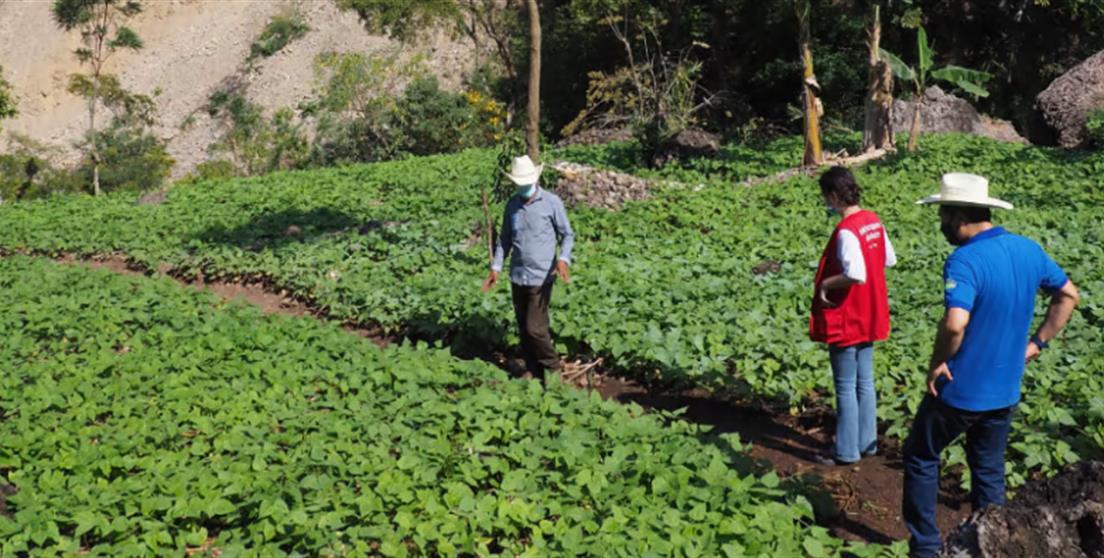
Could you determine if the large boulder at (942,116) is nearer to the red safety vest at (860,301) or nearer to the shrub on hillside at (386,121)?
the shrub on hillside at (386,121)

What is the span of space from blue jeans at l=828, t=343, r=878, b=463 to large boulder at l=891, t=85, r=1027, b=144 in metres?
15.4

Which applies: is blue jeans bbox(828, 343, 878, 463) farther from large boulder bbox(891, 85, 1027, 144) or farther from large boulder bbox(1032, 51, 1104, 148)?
large boulder bbox(891, 85, 1027, 144)

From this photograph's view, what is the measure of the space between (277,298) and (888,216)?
24.6ft

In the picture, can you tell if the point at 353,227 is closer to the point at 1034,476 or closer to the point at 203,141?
the point at 1034,476

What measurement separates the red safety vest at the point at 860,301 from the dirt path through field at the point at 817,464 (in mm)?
849

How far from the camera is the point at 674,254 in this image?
11.5 meters

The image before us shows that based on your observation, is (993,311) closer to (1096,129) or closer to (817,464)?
(817,464)

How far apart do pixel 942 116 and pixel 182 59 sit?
42052 millimetres

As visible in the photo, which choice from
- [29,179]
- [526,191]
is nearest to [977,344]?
[526,191]

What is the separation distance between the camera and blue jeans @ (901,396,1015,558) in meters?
4.87

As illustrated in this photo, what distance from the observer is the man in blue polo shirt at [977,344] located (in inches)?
184

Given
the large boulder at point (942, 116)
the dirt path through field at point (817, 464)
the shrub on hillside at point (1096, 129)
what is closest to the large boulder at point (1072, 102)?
the shrub on hillside at point (1096, 129)

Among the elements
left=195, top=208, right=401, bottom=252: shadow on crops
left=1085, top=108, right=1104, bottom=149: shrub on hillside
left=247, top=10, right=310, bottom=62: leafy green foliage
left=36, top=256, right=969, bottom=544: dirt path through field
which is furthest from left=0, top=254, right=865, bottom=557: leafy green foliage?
left=247, top=10, right=310, bottom=62: leafy green foliage

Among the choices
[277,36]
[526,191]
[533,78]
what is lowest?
[526,191]
